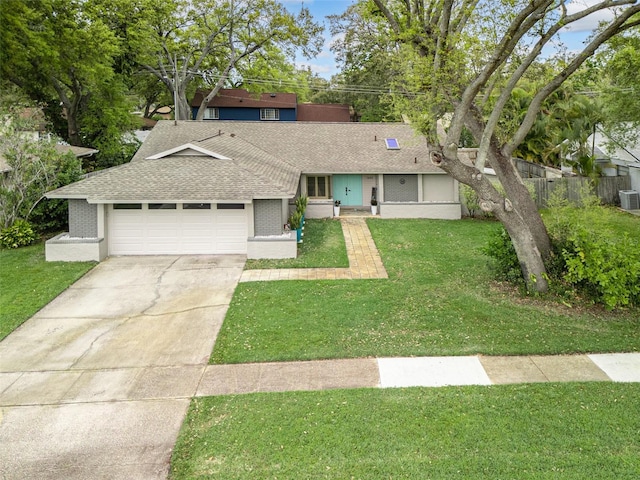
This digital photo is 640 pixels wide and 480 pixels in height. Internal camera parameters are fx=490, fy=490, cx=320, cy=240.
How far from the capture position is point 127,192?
15.8 metres

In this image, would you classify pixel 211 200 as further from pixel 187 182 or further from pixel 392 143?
pixel 392 143

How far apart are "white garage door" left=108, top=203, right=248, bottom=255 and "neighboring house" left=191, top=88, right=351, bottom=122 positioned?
3317 cm

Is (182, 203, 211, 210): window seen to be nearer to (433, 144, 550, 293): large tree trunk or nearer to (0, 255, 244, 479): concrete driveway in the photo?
(0, 255, 244, 479): concrete driveway

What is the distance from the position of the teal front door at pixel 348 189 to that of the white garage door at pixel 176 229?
27.7 ft

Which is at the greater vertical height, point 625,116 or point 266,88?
point 266,88

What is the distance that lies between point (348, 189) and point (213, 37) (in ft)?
66.0

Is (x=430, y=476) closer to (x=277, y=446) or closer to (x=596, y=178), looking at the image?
(x=277, y=446)

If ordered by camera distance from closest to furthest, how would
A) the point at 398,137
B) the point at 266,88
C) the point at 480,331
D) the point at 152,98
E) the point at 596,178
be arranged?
the point at 480,331
the point at 596,178
the point at 398,137
the point at 266,88
the point at 152,98

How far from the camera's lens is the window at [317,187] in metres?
23.9

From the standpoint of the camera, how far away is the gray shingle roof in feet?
52.0

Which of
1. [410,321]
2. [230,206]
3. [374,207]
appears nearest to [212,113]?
[374,207]

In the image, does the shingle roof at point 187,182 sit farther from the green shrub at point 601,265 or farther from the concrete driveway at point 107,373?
the green shrub at point 601,265

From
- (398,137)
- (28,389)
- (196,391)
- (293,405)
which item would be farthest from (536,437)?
(398,137)

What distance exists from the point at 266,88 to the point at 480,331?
37056 millimetres
